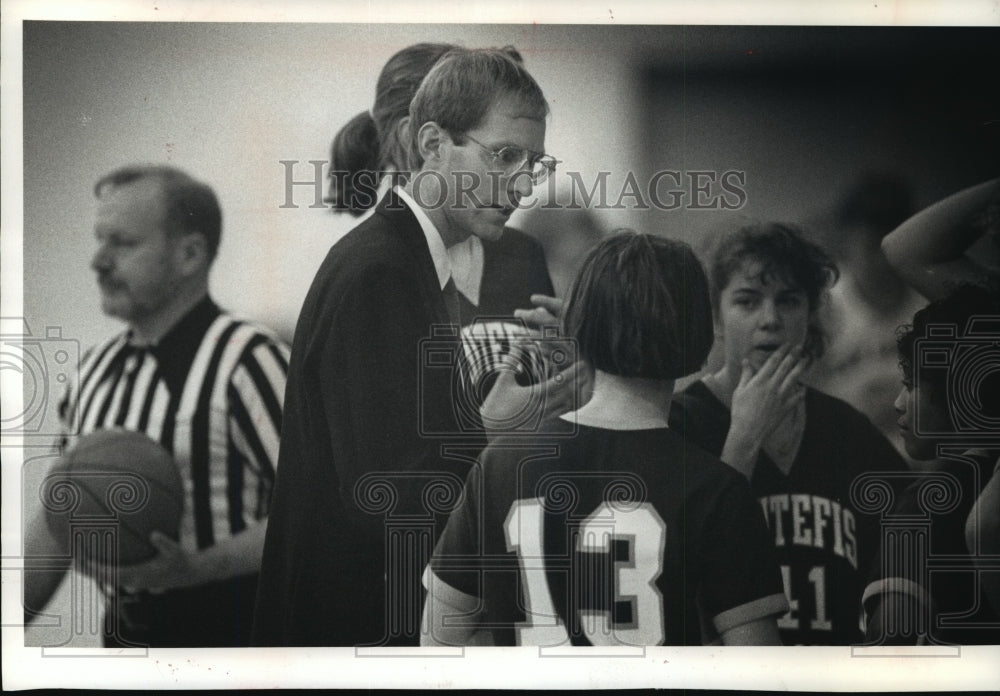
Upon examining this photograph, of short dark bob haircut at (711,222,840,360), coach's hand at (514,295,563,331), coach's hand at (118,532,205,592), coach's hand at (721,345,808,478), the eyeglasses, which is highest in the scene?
the eyeglasses

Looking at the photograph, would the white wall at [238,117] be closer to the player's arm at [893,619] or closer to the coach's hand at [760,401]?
the coach's hand at [760,401]

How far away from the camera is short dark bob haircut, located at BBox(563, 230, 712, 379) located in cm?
351

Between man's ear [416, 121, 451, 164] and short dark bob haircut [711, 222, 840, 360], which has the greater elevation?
man's ear [416, 121, 451, 164]

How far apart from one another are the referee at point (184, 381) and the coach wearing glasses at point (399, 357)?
101 millimetres

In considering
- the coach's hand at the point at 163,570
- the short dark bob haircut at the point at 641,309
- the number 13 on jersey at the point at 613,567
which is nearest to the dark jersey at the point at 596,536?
the number 13 on jersey at the point at 613,567

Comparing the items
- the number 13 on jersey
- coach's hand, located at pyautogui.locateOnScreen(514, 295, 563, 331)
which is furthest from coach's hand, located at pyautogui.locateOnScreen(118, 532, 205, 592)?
coach's hand, located at pyautogui.locateOnScreen(514, 295, 563, 331)

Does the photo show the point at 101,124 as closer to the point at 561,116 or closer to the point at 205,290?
the point at 205,290

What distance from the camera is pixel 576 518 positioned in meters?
3.52

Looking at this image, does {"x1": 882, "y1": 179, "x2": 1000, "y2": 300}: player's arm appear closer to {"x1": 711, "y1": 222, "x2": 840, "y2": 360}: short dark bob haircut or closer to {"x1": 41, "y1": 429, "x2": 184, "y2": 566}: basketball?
{"x1": 711, "y1": 222, "x2": 840, "y2": 360}: short dark bob haircut

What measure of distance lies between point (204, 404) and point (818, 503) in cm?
205

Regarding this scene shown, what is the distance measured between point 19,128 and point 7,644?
1.71 metres

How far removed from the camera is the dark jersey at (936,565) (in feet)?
11.7

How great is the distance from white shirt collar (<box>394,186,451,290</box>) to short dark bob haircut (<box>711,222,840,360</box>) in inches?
36.5

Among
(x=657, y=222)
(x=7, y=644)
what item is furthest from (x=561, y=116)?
(x=7, y=644)
